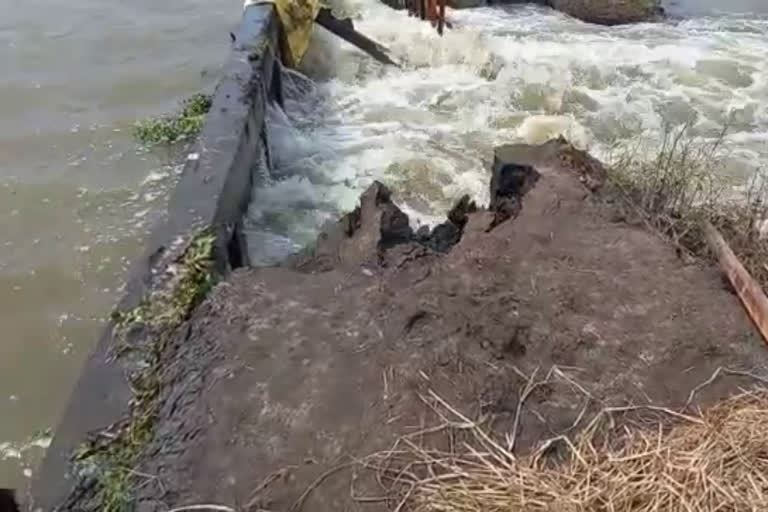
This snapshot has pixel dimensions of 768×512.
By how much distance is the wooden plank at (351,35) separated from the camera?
1030cm

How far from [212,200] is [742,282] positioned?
291cm

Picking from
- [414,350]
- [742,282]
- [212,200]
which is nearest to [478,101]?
[212,200]

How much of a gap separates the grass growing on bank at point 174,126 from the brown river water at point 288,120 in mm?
187

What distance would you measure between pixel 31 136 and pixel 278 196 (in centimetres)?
293

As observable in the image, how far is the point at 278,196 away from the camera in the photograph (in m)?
7.72

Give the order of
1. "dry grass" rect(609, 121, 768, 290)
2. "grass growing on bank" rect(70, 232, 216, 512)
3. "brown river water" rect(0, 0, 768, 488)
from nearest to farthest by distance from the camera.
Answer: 1. "grass growing on bank" rect(70, 232, 216, 512)
2. "dry grass" rect(609, 121, 768, 290)
3. "brown river water" rect(0, 0, 768, 488)

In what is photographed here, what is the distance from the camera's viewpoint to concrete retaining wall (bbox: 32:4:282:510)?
3867mm

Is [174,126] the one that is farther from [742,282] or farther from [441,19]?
[742,282]

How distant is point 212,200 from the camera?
5.77 meters

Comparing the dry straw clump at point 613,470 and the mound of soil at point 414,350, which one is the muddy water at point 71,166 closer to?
the mound of soil at point 414,350

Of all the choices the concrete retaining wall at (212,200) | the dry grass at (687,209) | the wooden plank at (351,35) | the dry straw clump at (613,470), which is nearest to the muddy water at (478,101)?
the wooden plank at (351,35)

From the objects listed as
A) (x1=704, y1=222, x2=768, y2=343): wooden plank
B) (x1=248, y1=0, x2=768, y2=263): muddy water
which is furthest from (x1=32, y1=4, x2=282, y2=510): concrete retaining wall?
(x1=704, y1=222, x2=768, y2=343): wooden plank

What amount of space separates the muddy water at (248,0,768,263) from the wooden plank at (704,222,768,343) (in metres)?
2.92

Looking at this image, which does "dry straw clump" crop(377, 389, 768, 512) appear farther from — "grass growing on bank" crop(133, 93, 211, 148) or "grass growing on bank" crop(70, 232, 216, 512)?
"grass growing on bank" crop(133, 93, 211, 148)
